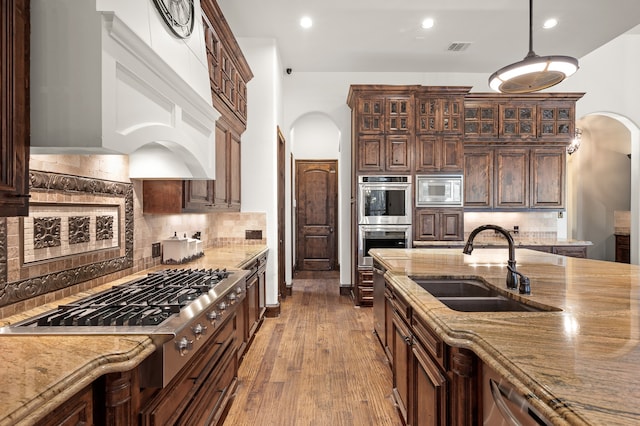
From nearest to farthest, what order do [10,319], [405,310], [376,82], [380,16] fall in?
[10,319] < [405,310] < [380,16] < [376,82]

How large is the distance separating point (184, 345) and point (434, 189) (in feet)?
14.0

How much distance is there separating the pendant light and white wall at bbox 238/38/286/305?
250 centimetres

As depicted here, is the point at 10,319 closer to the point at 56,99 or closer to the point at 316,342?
the point at 56,99

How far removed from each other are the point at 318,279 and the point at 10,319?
5780 millimetres

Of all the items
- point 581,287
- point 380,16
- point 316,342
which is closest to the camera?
point 581,287

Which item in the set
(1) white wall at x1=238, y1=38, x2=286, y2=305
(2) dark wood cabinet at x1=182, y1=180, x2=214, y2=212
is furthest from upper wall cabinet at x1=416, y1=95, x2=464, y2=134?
(2) dark wood cabinet at x1=182, y1=180, x2=214, y2=212

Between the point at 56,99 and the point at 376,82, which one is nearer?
the point at 56,99

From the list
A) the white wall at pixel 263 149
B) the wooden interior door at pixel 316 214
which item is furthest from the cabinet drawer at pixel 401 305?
the wooden interior door at pixel 316 214

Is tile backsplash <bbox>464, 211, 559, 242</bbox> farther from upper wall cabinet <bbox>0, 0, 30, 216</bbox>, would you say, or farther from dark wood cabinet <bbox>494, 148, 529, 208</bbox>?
upper wall cabinet <bbox>0, 0, 30, 216</bbox>

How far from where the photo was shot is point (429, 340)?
5.24 ft

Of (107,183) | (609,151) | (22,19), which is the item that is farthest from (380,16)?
(609,151)

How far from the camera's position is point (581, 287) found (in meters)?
1.78

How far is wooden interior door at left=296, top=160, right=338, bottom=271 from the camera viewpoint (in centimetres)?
792

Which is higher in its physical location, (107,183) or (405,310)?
(107,183)
